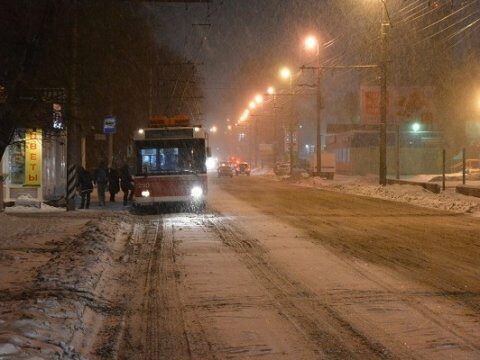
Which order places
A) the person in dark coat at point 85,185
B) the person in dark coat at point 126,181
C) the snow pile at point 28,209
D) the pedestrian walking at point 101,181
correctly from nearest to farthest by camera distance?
the snow pile at point 28,209, the person in dark coat at point 85,185, the pedestrian walking at point 101,181, the person in dark coat at point 126,181

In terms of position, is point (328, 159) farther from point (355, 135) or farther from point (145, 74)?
point (145, 74)

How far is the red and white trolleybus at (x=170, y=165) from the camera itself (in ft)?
74.2

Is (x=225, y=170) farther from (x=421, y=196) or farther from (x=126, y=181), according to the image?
(x=126, y=181)

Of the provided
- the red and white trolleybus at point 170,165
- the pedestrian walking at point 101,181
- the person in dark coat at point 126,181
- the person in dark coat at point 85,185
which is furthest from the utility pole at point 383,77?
the person in dark coat at point 85,185

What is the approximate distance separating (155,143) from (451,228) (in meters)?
10.1

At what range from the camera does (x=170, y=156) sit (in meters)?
22.8

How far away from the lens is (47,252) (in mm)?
12633

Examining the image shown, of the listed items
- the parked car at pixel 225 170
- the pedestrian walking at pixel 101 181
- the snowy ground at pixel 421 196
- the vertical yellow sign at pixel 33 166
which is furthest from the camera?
the parked car at pixel 225 170

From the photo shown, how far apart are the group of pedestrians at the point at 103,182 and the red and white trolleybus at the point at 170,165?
235 centimetres

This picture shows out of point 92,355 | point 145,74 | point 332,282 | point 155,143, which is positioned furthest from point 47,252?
point 145,74

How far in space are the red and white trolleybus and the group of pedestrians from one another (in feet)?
7.72

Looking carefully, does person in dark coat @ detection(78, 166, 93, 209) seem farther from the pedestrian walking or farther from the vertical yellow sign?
the vertical yellow sign

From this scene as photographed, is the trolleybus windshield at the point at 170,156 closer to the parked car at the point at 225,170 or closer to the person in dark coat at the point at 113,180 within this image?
the person in dark coat at the point at 113,180

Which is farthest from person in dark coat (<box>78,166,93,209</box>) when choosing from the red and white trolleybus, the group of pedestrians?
the red and white trolleybus
